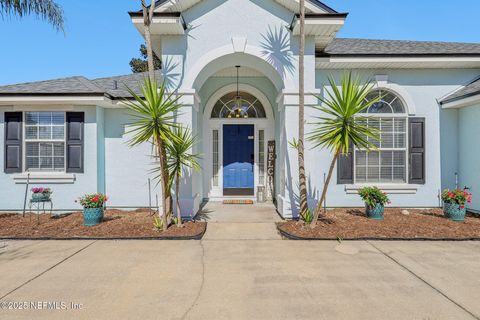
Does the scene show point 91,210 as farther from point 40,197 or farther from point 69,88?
point 69,88

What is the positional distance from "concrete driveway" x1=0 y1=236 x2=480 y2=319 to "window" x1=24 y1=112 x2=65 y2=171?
3.21 m

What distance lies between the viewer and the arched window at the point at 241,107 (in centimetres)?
959

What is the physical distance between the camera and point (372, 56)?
7.62 meters

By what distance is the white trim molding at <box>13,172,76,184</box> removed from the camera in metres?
7.96

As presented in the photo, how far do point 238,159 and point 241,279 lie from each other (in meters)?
5.94

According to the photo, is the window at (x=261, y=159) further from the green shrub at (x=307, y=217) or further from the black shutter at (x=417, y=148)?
the black shutter at (x=417, y=148)

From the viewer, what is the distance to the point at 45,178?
797 cm

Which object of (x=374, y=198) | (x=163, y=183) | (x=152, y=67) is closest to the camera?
(x=152, y=67)

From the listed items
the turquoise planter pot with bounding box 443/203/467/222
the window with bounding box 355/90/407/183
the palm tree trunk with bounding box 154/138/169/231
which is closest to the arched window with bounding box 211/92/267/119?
the window with bounding box 355/90/407/183

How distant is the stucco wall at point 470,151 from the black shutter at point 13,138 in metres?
12.6

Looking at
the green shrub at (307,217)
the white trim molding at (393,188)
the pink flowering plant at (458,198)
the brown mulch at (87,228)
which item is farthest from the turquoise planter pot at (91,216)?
the pink flowering plant at (458,198)

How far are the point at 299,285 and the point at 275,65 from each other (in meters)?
5.18

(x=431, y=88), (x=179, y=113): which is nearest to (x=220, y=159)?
(x=179, y=113)

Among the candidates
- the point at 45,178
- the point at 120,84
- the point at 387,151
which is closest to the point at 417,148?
the point at 387,151
